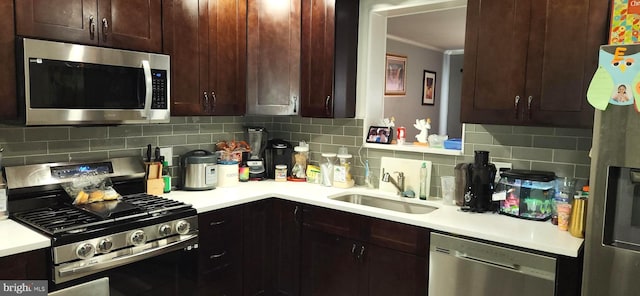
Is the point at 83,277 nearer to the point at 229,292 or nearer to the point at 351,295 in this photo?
the point at 229,292

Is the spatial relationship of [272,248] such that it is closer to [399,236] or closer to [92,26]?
[399,236]

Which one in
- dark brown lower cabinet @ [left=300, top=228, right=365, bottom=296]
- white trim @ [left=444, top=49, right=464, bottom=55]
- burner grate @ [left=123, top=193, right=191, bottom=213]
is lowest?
dark brown lower cabinet @ [left=300, top=228, right=365, bottom=296]

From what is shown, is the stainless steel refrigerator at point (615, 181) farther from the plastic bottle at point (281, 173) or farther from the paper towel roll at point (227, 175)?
the paper towel roll at point (227, 175)

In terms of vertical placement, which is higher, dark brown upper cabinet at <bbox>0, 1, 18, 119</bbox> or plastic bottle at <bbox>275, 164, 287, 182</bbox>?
dark brown upper cabinet at <bbox>0, 1, 18, 119</bbox>

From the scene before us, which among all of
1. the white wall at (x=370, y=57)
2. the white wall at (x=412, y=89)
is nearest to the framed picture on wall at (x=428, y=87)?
the white wall at (x=412, y=89)

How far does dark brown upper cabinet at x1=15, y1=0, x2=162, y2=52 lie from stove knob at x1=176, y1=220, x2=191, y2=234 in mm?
1007

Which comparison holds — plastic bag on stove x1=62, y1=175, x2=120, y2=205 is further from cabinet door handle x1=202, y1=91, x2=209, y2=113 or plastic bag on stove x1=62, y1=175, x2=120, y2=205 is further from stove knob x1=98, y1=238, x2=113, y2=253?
cabinet door handle x1=202, y1=91, x2=209, y2=113

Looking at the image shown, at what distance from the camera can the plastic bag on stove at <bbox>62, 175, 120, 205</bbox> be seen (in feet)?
8.05

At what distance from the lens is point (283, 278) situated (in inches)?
120

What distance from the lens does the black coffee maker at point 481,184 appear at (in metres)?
2.51

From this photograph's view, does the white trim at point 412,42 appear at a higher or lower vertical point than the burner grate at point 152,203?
higher

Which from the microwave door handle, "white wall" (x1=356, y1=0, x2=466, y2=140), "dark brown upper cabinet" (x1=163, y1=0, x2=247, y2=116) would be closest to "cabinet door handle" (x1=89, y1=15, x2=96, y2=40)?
the microwave door handle

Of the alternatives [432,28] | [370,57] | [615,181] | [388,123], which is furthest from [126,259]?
[432,28]

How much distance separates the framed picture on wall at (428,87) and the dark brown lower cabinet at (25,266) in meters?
5.60
